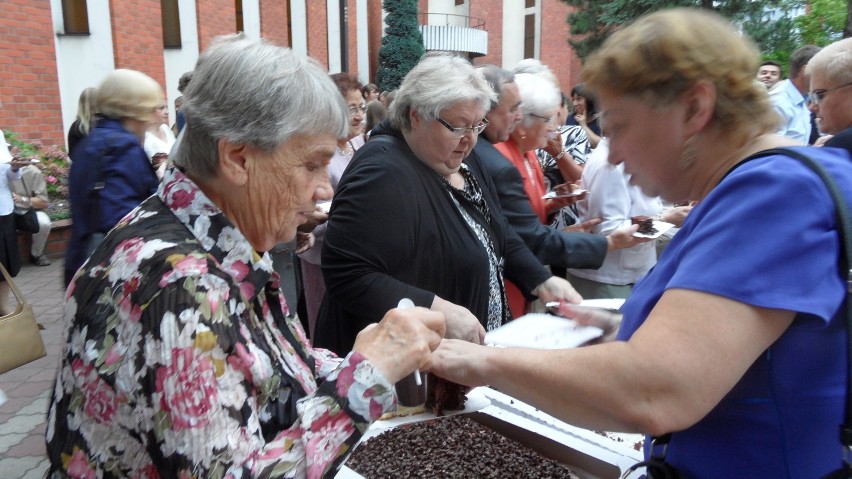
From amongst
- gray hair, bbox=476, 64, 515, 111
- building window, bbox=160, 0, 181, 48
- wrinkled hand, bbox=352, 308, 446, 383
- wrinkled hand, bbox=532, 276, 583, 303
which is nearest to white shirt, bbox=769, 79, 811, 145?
gray hair, bbox=476, 64, 515, 111

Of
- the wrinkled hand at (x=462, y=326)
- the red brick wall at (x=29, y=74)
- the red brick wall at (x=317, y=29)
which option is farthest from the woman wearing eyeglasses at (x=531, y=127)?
the red brick wall at (x=317, y=29)

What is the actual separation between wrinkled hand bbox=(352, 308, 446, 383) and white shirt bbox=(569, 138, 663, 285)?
2.60 metres

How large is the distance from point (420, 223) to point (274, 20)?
42.4 feet

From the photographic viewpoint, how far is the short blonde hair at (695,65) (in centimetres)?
133

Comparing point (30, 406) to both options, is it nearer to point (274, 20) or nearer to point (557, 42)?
point (274, 20)

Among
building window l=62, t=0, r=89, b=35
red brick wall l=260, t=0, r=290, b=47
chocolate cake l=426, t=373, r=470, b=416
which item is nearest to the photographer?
chocolate cake l=426, t=373, r=470, b=416

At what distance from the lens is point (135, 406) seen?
1161 mm

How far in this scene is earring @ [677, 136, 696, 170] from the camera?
4.60 feet

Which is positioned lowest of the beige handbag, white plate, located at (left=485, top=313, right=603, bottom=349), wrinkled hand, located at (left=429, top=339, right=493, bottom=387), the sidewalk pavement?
the sidewalk pavement

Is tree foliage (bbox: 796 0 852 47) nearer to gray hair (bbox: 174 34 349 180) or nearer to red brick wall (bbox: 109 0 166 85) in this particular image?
red brick wall (bbox: 109 0 166 85)

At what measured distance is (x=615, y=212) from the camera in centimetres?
385

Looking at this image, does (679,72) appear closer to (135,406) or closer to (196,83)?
(196,83)

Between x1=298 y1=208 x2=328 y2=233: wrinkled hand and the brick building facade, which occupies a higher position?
the brick building facade

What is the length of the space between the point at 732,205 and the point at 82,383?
48.1 inches
